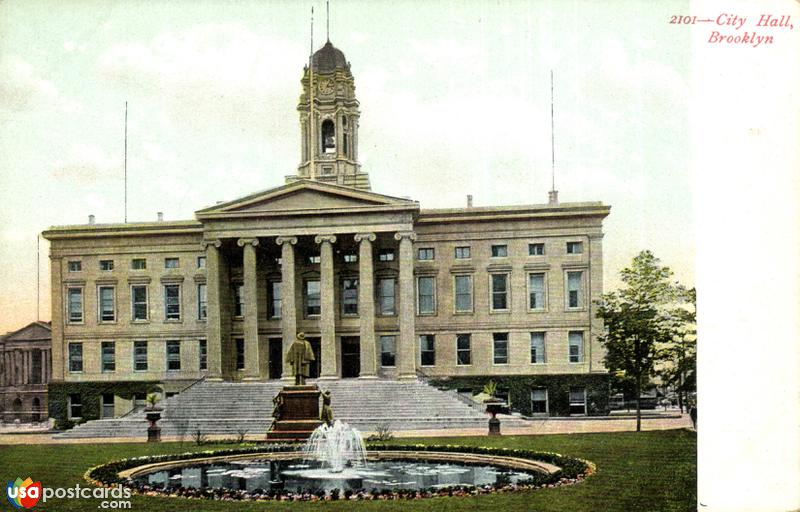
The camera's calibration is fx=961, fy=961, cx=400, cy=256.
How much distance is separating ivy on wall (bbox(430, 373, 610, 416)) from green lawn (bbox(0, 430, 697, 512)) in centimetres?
1207

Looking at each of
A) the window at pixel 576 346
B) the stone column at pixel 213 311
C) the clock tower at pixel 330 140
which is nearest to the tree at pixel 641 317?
the window at pixel 576 346

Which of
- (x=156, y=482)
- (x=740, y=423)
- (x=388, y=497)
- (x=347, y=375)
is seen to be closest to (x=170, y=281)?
(x=347, y=375)

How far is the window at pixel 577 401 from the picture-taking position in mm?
42875

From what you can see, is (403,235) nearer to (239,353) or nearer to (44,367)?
(239,353)

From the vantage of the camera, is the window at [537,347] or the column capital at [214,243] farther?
the window at [537,347]

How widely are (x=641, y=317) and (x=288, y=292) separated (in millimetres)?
15864

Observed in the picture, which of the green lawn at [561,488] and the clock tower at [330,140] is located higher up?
the clock tower at [330,140]

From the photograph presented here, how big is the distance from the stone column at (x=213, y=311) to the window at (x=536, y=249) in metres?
13.9

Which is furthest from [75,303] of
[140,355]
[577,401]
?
[577,401]

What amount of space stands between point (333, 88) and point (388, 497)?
24.6 metres

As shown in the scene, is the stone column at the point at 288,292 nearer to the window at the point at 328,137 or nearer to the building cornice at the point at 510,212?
the building cornice at the point at 510,212

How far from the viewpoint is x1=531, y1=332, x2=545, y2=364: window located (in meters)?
43.8

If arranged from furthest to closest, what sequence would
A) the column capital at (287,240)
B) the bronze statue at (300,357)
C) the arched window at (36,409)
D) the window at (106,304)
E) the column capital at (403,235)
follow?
the window at (106,304) < the column capital at (287,240) < the column capital at (403,235) < the arched window at (36,409) < the bronze statue at (300,357)

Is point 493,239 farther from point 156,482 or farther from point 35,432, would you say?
point 156,482
